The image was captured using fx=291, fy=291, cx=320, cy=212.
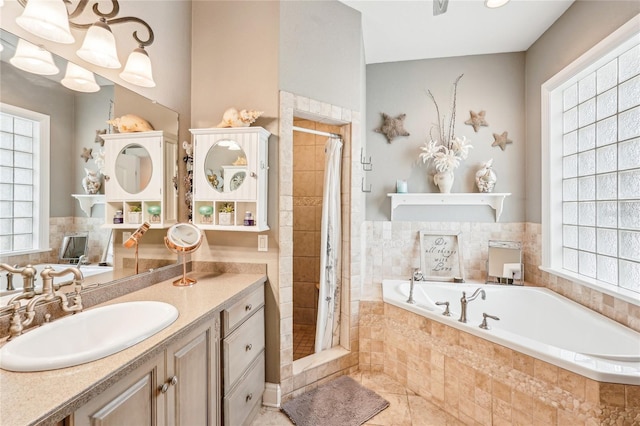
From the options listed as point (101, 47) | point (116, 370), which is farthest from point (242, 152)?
point (116, 370)

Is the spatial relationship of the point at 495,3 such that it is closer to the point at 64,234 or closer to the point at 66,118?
the point at 66,118

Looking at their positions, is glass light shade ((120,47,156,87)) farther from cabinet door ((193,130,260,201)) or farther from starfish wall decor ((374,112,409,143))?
starfish wall decor ((374,112,409,143))

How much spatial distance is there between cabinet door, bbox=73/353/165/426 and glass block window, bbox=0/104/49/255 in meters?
0.73

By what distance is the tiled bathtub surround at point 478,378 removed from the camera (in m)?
1.35

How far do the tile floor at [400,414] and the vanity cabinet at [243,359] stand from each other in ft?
0.37

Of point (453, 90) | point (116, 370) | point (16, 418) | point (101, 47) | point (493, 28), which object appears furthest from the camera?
point (453, 90)

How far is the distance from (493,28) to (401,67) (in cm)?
90

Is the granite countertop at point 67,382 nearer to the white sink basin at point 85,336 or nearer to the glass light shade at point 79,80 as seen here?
the white sink basin at point 85,336

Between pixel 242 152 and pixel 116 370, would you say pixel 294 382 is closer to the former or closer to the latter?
pixel 116 370

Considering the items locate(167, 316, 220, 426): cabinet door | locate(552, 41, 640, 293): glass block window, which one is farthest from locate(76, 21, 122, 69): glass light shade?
A: locate(552, 41, 640, 293): glass block window

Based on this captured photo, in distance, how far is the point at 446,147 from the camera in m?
3.17

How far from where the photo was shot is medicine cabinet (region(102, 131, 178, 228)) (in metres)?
1.58

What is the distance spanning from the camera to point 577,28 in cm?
229

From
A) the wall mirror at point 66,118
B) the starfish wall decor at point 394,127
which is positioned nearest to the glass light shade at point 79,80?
the wall mirror at point 66,118
